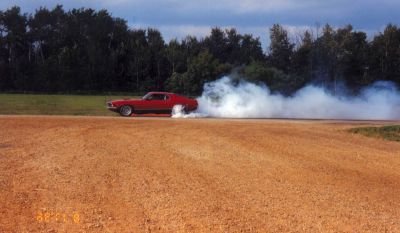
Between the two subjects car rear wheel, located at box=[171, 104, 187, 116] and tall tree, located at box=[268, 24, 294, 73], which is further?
tall tree, located at box=[268, 24, 294, 73]

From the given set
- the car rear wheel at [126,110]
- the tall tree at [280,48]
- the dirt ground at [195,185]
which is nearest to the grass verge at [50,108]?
the car rear wheel at [126,110]

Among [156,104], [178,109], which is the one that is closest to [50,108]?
[156,104]

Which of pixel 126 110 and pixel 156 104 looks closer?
pixel 126 110

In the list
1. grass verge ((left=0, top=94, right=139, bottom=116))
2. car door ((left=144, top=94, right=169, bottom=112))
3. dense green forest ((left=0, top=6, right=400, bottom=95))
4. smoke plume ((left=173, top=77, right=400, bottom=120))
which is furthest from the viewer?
dense green forest ((left=0, top=6, right=400, bottom=95))

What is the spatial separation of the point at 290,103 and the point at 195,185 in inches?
1154

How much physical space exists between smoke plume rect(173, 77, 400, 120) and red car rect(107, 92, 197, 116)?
0.56 meters

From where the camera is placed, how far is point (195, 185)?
1082 centimetres

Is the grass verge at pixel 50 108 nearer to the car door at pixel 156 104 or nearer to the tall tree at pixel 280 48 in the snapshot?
the car door at pixel 156 104

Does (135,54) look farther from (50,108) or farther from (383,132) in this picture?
(383,132)

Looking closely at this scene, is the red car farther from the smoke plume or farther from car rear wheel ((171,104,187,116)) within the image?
the smoke plume

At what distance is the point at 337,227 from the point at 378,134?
53.4 ft

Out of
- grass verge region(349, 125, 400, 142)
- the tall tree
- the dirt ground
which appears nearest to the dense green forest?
the tall tree

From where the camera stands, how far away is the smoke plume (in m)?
36.7

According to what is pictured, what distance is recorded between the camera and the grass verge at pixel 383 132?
22500 mm
